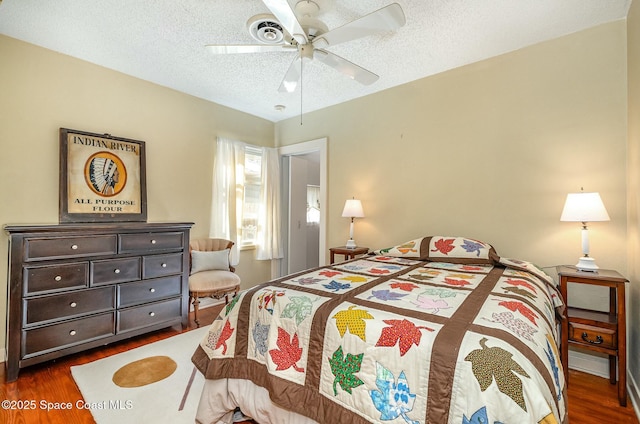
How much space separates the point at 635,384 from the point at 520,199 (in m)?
1.44

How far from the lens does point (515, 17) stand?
2148 millimetres

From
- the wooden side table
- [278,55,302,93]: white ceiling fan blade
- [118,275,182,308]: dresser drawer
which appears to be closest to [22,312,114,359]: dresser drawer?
[118,275,182,308]: dresser drawer

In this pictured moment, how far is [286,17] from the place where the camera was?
1714 millimetres

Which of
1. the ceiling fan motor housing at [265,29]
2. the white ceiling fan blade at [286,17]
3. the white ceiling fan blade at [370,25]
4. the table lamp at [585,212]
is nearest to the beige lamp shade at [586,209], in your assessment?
the table lamp at [585,212]

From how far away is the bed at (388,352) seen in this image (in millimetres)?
939

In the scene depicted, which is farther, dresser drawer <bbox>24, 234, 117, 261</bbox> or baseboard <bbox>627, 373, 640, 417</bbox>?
dresser drawer <bbox>24, 234, 117, 261</bbox>

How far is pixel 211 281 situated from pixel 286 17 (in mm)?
2462

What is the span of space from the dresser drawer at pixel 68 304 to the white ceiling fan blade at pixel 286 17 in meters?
2.51

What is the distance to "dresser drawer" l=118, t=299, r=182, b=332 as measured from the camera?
2.55 meters

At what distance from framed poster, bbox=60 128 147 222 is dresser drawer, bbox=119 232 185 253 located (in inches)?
18.0

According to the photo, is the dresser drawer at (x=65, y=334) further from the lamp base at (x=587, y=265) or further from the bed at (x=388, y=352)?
the lamp base at (x=587, y=265)

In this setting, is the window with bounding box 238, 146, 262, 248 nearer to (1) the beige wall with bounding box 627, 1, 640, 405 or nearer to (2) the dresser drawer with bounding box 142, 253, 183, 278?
(2) the dresser drawer with bounding box 142, 253, 183, 278

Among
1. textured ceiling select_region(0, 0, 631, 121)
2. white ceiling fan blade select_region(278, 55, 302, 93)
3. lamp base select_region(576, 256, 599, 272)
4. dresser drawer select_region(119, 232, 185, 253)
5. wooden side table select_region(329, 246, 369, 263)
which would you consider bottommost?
wooden side table select_region(329, 246, 369, 263)

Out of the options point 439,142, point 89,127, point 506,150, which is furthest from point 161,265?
point 506,150
